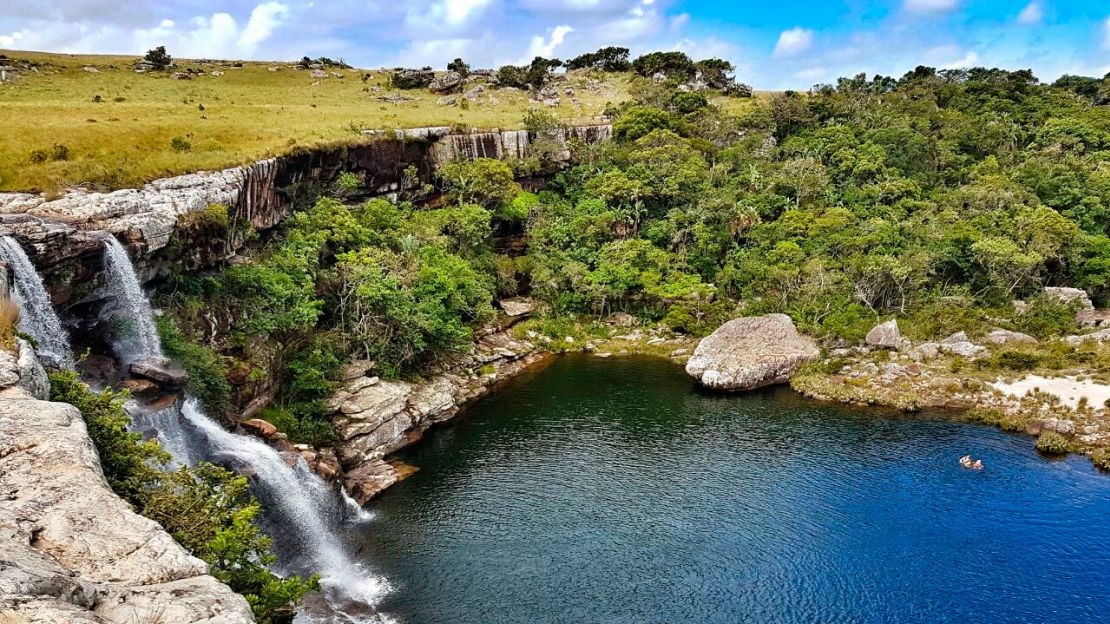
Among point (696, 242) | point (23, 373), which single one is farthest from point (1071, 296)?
point (23, 373)

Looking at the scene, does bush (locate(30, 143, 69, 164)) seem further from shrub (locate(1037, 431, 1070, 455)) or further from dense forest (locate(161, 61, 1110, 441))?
shrub (locate(1037, 431, 1070, 455))

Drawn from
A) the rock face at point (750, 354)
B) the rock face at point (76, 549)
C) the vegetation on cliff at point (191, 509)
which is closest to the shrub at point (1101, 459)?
the rock face at point (750, 354)

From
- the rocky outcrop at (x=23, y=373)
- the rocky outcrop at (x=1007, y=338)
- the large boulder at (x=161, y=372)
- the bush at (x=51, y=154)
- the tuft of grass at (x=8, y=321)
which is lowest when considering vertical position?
the rocky outcrop at (x=1007, y=338)

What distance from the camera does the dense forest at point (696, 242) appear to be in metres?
46.0

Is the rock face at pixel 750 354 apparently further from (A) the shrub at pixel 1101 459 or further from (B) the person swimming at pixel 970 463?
(A) the shrub at pixel 1101 459

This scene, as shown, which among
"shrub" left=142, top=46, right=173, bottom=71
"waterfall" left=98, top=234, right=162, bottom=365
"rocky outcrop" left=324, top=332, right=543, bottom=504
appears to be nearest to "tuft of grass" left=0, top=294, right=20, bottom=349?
"waterfall" left=98, top=234, right=162, bottom=365

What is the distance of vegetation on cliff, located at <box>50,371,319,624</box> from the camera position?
21.0 m

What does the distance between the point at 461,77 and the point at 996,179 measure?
281ft

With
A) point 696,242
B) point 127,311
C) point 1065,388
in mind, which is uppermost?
point 127,311

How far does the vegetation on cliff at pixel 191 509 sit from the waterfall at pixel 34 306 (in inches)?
237

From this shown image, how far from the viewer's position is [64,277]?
1247 inches

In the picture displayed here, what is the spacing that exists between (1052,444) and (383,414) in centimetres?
4396

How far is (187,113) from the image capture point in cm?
6431

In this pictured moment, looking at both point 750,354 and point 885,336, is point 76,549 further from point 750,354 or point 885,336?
point 885,336
